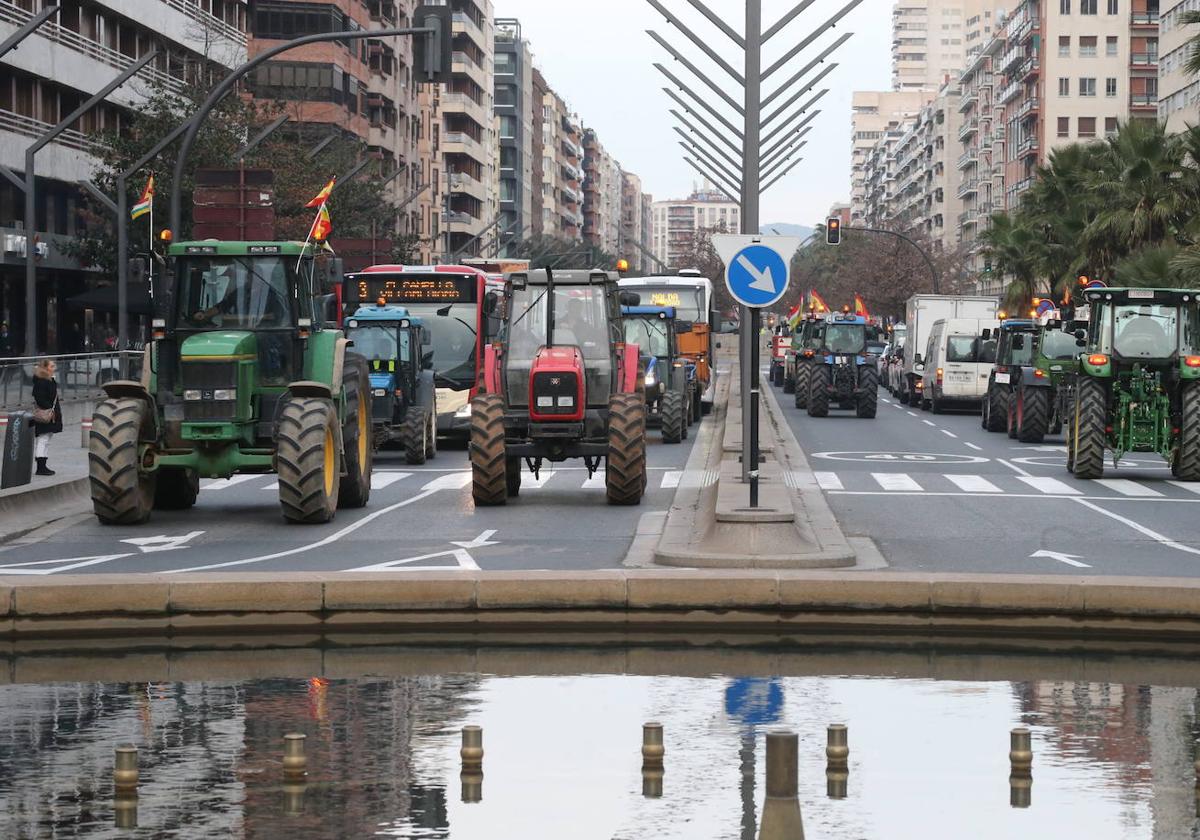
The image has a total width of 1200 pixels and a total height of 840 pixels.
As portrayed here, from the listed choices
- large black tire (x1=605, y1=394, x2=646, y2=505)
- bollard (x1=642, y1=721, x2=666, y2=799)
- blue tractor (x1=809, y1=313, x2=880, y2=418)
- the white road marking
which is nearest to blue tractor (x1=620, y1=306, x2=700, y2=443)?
blue tractor (x1=809, y1=313, x2=880, y2=418)

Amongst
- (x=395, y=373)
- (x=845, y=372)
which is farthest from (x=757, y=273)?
(x=845, y=372)

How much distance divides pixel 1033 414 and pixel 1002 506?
15.2 m

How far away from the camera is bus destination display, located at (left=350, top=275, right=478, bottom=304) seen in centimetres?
3538

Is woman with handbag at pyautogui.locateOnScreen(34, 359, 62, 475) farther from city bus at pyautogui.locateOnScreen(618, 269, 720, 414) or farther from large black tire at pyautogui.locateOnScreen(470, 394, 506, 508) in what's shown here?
city bus at pyautogui.locateOnScreen(618, 269, 720, 414)

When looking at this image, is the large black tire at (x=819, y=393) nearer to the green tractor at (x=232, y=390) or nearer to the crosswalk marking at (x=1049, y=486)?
the crosswalk marking at (x=1049, y=486)

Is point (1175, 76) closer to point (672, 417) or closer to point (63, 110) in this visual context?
point (63, 110)

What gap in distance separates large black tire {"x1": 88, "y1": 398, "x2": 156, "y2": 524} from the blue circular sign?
597 cm

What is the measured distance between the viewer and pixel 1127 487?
26266mm

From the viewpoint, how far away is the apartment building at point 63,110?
2263 inches

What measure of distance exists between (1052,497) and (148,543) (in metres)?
10.9

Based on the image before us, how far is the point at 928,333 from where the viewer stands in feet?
187

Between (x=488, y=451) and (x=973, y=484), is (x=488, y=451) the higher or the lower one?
the higher one

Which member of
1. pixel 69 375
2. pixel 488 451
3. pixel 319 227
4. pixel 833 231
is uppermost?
pixel 833 231

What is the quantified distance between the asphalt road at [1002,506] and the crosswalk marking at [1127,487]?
0.04 feet
